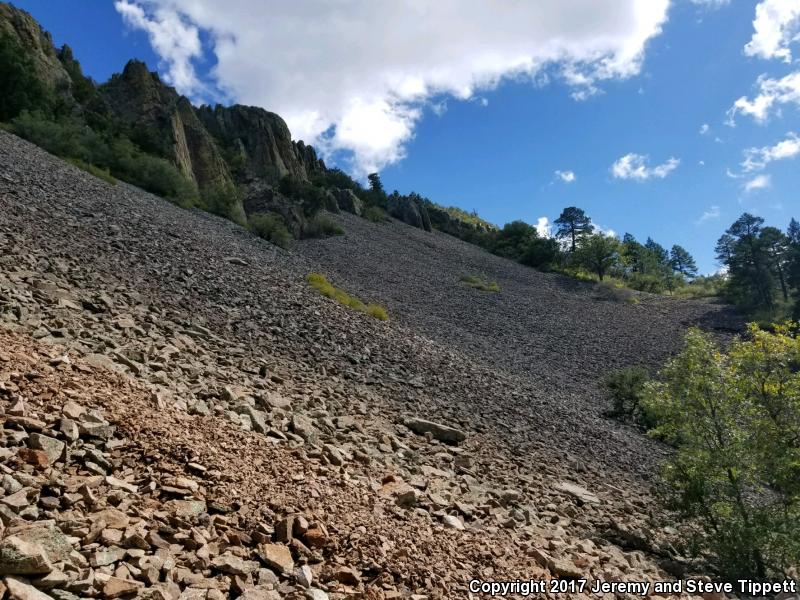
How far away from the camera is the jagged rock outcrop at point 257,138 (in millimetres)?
69562

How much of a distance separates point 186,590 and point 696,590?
6.49m

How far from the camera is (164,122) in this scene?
50.1m

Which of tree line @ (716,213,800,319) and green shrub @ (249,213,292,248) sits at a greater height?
tree line @ (716,213,800,319)

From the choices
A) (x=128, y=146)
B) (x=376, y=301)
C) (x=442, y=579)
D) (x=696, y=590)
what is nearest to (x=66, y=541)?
(x=442, y=579)

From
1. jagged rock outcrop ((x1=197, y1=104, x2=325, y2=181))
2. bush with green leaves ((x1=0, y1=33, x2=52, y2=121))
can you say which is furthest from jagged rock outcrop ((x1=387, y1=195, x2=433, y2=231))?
bush with green leaves ((x1=0, y1=33, x2=52, y2=121))

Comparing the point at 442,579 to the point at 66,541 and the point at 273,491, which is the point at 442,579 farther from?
the point at 66,541

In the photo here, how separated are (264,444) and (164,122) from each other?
2068 inches

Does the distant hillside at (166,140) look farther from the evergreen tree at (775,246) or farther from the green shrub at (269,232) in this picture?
the evergreen tree at (775,246)

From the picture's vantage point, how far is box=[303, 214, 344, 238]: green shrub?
47250mm

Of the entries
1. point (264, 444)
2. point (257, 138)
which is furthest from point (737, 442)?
point (257, 138)

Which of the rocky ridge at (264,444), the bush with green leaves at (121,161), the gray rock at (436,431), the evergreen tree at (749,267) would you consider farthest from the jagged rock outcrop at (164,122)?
the evergreen tree at (749,267)

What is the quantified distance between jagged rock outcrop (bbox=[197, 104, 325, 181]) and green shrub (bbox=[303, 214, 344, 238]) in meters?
19.5

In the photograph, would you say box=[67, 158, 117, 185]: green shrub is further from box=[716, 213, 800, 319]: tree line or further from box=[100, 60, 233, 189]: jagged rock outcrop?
box=[716, 213, 800, 319]: tree line

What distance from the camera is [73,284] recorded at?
31.9 feet
